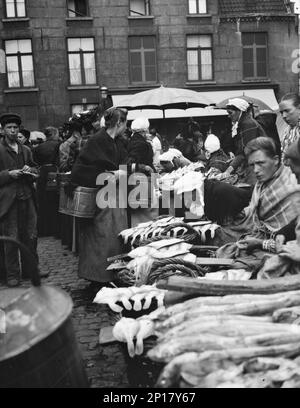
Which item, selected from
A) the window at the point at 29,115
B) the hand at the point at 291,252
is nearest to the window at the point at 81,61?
the window at the point at 29,115

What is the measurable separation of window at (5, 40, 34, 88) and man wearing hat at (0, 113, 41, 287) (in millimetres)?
19005

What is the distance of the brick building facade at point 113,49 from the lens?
79.2 feet

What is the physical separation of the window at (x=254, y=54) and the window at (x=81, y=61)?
25.5 feet

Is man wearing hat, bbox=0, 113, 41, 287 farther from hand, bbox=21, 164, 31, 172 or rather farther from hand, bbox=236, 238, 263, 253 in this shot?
hand, bbox=236, 238, 263, 253

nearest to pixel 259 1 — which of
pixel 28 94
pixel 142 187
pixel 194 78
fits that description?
pixel 194 78

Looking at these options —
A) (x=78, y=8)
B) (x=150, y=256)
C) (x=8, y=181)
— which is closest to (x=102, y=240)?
(x=8, y=181)

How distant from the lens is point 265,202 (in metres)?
4.37

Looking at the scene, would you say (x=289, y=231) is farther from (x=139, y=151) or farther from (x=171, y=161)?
(x=171, y=161)

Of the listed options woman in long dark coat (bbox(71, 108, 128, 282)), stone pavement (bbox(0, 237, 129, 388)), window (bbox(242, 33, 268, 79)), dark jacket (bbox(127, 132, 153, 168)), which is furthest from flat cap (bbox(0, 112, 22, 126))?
window (bbox(242, 33, 268, 79))

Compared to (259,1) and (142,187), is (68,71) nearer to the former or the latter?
(259,1)

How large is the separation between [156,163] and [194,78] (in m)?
16.8

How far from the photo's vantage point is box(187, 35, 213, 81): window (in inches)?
981

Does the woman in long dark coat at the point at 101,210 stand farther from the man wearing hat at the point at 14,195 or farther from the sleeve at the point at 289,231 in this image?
the sleeve at the point at 289,231

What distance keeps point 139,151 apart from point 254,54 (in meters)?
20.8
